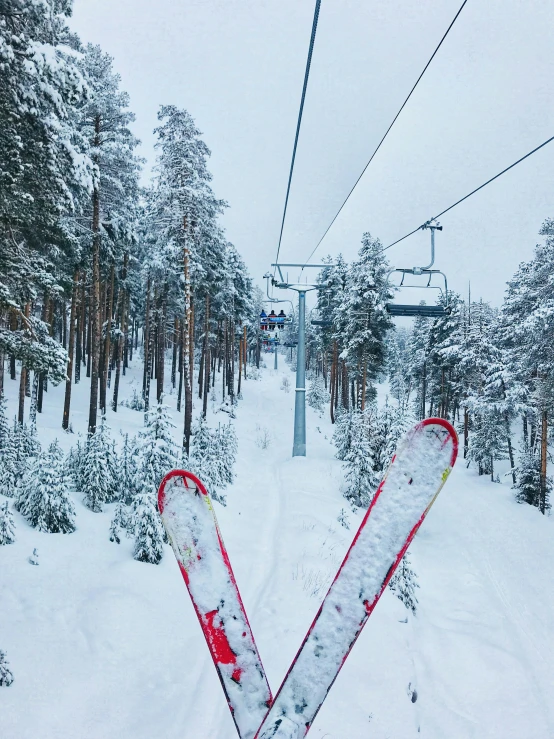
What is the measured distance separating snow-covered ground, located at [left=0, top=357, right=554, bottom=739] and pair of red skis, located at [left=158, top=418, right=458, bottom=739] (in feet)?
9.74

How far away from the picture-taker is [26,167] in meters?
6.52

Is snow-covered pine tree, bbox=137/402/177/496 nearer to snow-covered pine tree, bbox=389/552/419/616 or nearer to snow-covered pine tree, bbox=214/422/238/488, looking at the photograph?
snow-covered pine tree, bbox=214/422/238/488

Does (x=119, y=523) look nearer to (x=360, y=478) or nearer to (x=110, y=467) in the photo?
(x=110, y=467)

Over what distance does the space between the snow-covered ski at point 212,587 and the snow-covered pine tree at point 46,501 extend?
7.29 m

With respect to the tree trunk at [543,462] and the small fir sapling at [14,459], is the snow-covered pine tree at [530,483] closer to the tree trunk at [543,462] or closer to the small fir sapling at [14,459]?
the tree trunk at [543,462]

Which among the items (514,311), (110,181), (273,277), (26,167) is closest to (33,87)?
(26,167)

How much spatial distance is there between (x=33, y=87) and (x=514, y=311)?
934 inches

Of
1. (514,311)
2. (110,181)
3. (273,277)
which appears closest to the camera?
(110,181)

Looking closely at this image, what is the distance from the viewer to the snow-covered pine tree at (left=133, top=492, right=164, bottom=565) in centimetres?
723

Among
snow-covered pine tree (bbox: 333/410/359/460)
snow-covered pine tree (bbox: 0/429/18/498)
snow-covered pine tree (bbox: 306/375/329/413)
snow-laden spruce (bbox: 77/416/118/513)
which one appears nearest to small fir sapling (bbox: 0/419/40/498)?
snow-covered pine tree (bbox: 0/429/18/498)

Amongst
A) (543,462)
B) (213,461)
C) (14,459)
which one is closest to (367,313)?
(543,462)

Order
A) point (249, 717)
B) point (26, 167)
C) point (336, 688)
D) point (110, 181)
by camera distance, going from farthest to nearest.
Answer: point (110, 181)
point (26, 167)
point (336, 688)
point (249, 717)

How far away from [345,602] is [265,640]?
4.57m

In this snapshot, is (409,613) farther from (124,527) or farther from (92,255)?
(92,255)
